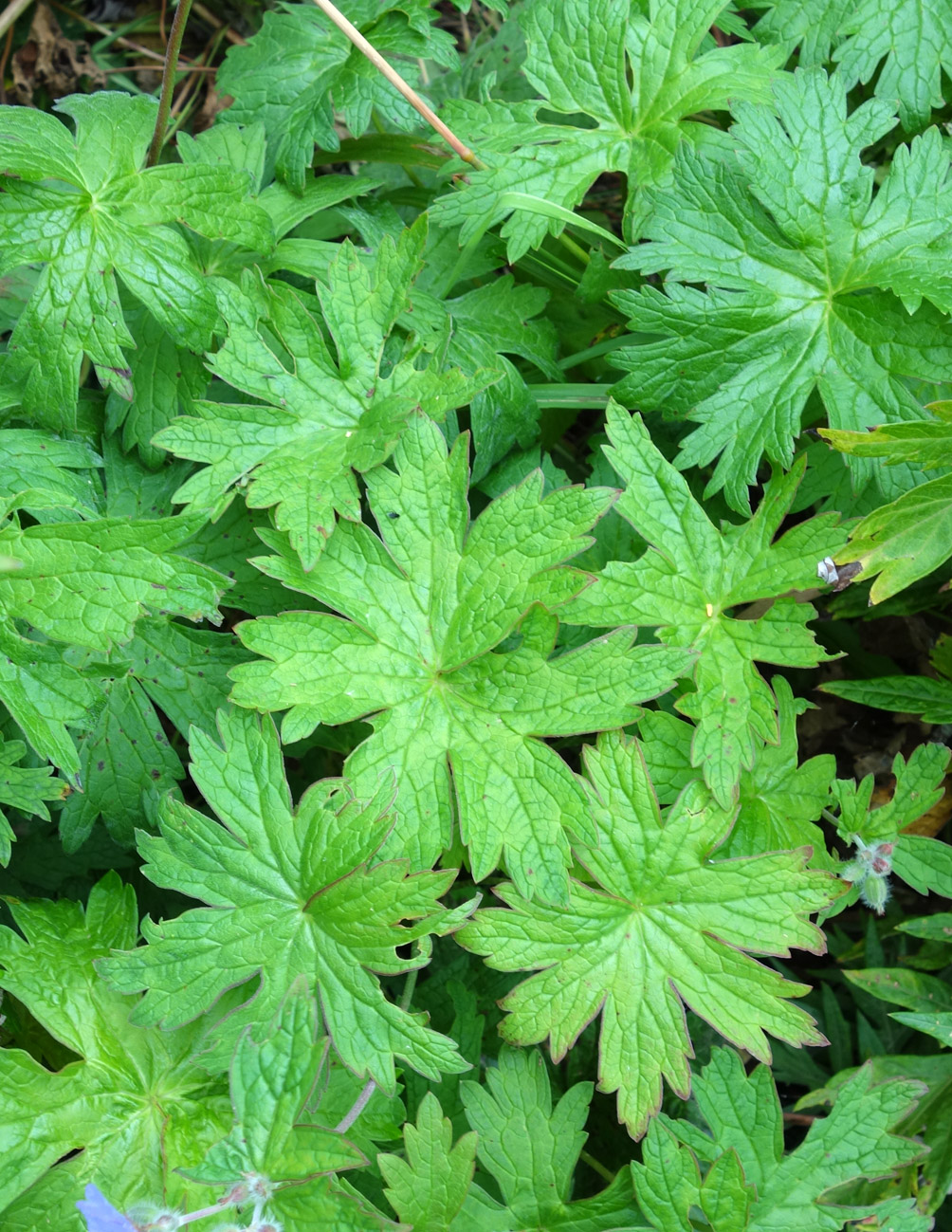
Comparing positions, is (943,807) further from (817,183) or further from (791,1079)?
(817,183)

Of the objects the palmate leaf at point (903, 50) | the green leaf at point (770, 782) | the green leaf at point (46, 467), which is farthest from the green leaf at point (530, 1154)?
the palmate leaf at point (903, 50)

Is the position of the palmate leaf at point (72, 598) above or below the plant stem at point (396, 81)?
below

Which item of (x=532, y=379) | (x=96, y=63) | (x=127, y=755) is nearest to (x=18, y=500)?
(x=127, y=755)

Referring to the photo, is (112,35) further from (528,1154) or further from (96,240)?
(528,1154)

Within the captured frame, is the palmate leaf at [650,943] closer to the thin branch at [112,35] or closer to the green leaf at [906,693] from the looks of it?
the green leaf at [906,693]

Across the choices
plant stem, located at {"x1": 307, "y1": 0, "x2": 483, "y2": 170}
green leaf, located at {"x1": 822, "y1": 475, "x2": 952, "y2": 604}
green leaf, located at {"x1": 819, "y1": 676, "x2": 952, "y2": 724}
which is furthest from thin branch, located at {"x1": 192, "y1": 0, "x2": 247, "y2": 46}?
green leaf, located at {"x1": 819, "y1": 676, "x2": 952, "y2": 724}

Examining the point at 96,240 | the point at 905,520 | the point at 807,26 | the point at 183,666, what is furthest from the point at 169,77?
the point at 905,520

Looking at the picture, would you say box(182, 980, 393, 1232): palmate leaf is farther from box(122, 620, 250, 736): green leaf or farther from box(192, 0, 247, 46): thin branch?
box(192, 0, 247, 46): thin branch
